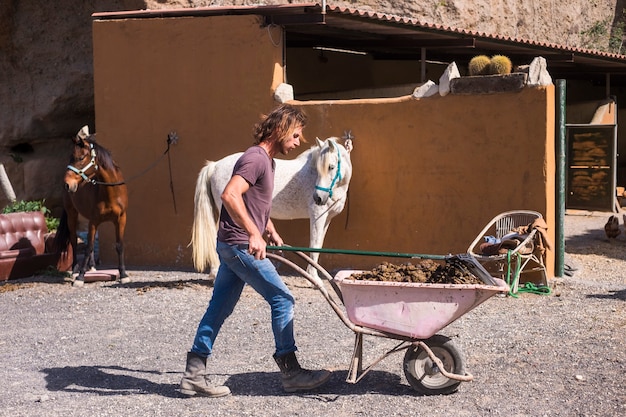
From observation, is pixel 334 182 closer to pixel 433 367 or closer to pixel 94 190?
pixel 94 190

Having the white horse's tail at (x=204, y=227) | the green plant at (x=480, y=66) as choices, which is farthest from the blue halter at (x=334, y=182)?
the green plant at (x=480, y=66)

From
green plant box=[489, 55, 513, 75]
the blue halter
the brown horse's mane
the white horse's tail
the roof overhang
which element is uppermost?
the roof overhang

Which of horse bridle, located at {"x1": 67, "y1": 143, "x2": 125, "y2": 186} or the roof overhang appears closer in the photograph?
horse bridle, located at {"x1": 67, "y1": 143, "x2": 125, "y2": 186}

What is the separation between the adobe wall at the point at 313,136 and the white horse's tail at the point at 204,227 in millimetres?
1498

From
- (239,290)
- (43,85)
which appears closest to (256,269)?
(239,290)

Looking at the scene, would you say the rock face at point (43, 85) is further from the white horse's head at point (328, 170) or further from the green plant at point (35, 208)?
the white horse's head at point (328, 170)

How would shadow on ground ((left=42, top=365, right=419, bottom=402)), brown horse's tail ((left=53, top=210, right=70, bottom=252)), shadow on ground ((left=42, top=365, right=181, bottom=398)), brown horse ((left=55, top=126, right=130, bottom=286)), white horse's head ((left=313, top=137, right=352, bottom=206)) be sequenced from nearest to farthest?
shadow on ground ((left=42, top=365, right=419, bottom=402)) < shadow on ground ((left=42, top=365, right=181, bottom=398)) < white horse's head ((left=313, top=137, right=352, bottom=206)) < brown horse ((left=55, top=126, right=130, bottom=286)) < brown horse's tail ((left=53, top=210, right=70, bottom=252))

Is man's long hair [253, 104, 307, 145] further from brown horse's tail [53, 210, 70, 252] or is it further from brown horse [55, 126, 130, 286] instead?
brown horse's tail [53, 210, 70, 252]

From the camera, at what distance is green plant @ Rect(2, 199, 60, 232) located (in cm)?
1412

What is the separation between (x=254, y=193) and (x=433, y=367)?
165cm

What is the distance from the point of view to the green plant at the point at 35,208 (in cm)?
1412

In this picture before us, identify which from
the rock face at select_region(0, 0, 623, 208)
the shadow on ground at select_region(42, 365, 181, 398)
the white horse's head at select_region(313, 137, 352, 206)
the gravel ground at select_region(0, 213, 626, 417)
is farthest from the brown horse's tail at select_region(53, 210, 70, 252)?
the shadow on ground at select_region(42, 365, 181, 398)

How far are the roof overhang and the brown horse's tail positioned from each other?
3051 millimetres

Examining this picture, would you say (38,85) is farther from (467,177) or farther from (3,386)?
(3,386)
